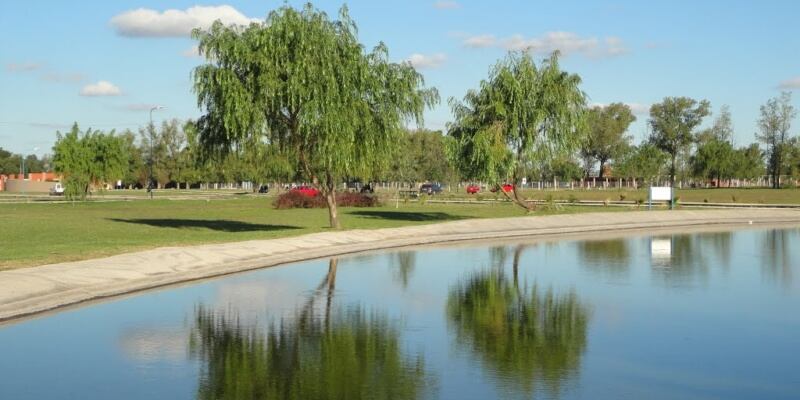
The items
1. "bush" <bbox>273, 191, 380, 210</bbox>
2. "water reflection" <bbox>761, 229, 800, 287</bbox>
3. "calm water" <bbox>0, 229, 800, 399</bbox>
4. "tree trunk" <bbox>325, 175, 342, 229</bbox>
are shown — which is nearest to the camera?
"calm water" <bbox>0, 229, 800, 399</bbox>

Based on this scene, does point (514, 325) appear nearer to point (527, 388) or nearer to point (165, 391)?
point (527, 388)

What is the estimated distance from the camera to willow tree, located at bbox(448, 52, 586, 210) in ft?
144

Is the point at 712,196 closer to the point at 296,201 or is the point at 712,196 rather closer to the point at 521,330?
the point at 296,201

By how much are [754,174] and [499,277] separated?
127162 millimetres

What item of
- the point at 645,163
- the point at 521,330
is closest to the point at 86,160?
the point at 521,330

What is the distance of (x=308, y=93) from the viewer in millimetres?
30000

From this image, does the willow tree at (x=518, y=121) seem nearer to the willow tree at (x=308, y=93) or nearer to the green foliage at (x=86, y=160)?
the willow tree at (x=308, y=93)

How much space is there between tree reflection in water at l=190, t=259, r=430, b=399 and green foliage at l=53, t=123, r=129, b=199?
2444 inches

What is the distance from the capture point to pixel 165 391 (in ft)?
28.6

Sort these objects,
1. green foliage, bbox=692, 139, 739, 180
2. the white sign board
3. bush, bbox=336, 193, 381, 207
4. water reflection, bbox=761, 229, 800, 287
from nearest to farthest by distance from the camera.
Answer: water reflection, bbox=761, 229, 800, 287
the white sign board
bush, bbox=336, 193, 381, 207
green foliage, bbox=692, 139, 739, 180

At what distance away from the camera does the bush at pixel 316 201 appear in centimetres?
5978

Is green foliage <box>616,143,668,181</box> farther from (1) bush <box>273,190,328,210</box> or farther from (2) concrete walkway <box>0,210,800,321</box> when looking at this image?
(2) concrete walkway <box>0,210,800,321</box>

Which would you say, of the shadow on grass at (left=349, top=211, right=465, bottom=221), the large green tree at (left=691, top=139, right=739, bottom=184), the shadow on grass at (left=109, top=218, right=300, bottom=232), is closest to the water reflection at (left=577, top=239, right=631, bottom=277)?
the shadow on grass at (left=109, top=218, right=300, bottom=232)

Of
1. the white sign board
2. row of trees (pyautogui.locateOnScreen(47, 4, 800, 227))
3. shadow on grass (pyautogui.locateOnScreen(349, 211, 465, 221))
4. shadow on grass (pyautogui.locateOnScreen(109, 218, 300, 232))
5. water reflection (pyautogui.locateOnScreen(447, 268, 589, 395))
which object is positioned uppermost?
row of trees (pyautogui.locateOnScreen(47, 4, 800, 227))
